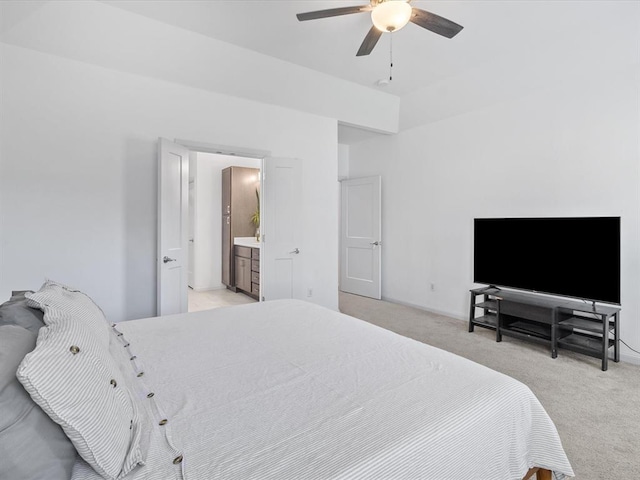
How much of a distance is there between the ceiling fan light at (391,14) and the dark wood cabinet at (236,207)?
4.26 metres

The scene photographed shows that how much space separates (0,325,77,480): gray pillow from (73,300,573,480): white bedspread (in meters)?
0.07

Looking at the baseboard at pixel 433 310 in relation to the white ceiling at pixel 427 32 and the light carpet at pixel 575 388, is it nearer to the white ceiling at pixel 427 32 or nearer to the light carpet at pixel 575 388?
the light carpet at pixel 575 388

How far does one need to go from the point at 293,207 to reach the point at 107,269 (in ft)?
6.97

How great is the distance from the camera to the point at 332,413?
1.15 m

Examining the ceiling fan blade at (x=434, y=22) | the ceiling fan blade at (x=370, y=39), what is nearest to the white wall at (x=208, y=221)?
the ceiling fan blade at (x=370, y=39)

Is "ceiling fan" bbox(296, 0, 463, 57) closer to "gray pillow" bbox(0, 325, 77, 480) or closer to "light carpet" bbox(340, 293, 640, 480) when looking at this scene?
"gray pillow" bbox(0, 325, 77, 480)

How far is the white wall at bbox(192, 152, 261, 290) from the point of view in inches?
251

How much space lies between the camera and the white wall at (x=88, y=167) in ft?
9.55

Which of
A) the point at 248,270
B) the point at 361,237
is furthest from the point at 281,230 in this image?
the point at 361,237

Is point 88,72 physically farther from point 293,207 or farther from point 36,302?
point 36,302

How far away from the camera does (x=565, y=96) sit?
3.70m

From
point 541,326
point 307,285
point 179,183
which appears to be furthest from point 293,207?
point 541,326

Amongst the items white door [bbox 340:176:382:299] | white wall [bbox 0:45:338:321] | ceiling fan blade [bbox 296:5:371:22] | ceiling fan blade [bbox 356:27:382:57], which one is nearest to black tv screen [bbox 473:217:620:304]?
white door [bbox 340:176:382:299]

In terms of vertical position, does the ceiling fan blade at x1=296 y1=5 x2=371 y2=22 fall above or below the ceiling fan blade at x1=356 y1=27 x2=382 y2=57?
above
